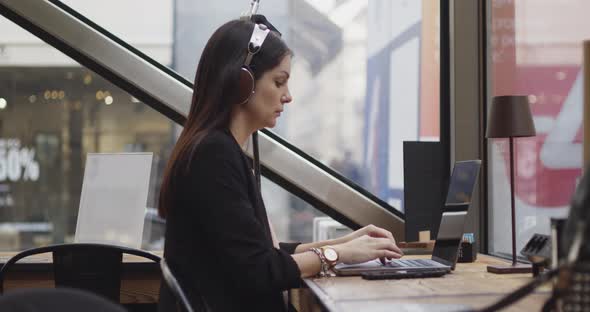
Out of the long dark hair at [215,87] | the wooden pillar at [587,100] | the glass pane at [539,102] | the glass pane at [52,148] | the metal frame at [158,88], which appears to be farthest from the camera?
the glass pane at [52,148]

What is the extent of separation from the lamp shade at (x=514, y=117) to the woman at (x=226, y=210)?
61 centimetres

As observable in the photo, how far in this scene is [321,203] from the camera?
349 cm

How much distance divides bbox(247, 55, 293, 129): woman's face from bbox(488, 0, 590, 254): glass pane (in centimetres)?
100

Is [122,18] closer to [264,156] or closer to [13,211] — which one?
[264,156]

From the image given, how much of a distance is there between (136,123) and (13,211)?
7.66 feet

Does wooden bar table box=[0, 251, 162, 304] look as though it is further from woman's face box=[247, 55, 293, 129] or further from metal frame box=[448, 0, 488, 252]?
metal frame box=[448, 0, 488, 252]

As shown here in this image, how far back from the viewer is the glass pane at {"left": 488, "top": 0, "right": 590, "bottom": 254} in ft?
7.73

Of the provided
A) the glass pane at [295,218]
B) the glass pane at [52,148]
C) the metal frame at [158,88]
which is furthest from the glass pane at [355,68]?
the glass pane at [52,148]

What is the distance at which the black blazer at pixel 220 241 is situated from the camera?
1.68 metres

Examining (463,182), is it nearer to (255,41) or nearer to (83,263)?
(255,41)

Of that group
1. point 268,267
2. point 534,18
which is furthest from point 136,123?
point 268,267

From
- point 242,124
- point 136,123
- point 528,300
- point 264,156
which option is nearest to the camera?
point 528,300

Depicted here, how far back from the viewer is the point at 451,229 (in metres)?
2.19

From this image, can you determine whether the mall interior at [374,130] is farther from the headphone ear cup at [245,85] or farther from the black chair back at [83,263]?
the headphone ear cup at [245,85]
